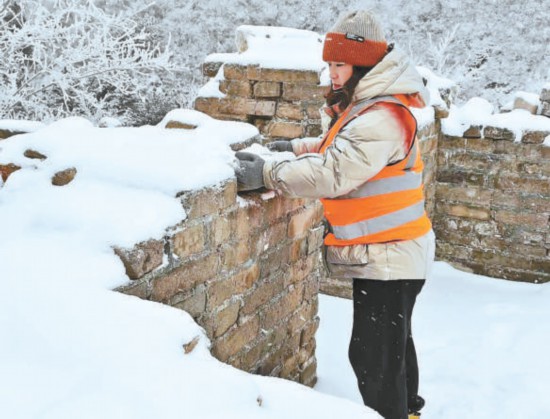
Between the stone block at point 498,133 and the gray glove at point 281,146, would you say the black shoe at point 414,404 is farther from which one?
the stone block at point 498,133

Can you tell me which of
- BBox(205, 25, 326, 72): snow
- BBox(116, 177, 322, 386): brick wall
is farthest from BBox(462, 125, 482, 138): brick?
BBox(116, 177, 322, 386): brick wall

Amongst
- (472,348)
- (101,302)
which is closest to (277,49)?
(472,348)

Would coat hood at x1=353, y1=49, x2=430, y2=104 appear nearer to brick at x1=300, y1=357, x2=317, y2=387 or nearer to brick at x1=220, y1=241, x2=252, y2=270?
brick at x1=220, y1=241, x2=252, y2=270

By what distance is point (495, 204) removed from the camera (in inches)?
218

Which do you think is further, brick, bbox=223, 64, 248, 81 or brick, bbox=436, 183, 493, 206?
brick, bbox=436, 183, 493, 206

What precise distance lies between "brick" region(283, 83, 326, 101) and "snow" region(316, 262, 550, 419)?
151 centimetres

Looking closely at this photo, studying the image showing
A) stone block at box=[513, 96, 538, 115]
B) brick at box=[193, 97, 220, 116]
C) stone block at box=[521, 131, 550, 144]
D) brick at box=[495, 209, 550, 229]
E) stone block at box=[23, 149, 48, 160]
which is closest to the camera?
stone block at box=[23, 149, 48, 160]

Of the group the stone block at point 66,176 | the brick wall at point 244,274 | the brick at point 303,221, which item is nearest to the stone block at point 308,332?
the brick wall at point 244,274

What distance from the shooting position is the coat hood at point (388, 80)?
2307 mm

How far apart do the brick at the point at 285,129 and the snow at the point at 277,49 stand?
0.41 metres

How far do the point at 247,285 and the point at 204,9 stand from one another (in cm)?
1681

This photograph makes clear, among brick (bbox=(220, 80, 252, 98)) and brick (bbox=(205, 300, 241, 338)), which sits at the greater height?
brick (bbox=(220, 80, 252, 98))

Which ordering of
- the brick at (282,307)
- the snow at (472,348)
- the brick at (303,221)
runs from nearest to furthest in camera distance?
the brick at (282,307) → the brick at (303,221) → the snow at (472,348)

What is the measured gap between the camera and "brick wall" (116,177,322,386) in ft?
6.54
